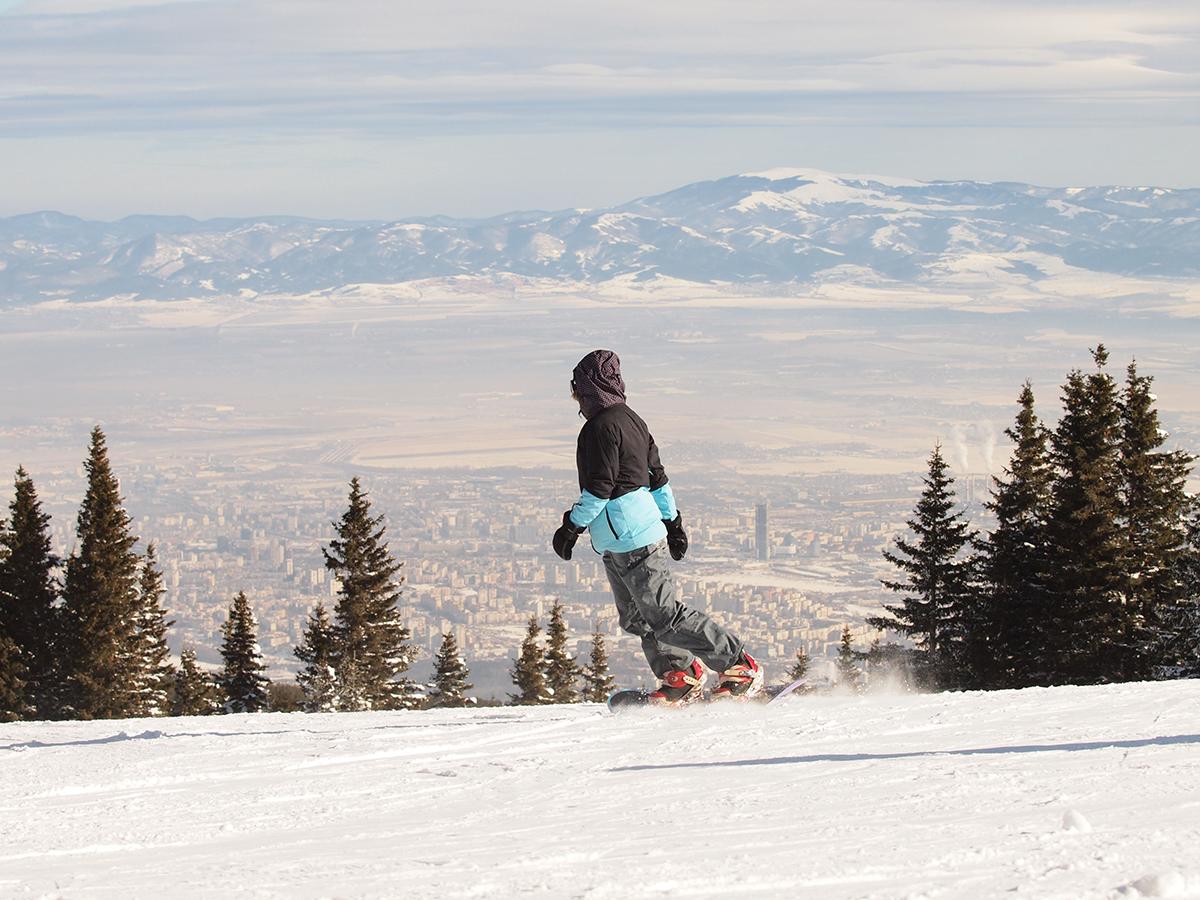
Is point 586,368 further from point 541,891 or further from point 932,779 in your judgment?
point 541,891

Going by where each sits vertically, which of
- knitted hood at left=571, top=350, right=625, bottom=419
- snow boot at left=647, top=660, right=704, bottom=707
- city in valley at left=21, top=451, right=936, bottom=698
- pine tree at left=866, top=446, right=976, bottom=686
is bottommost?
city in valley at left=21, top=451, right=936, bottom=698

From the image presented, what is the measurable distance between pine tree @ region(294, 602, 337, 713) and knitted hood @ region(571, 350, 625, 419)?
20.9 meters

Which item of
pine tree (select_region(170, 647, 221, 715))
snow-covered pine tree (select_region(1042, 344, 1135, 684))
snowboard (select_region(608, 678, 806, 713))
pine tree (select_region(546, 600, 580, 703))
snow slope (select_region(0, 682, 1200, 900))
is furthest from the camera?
pine tree (select_region(546, 600, 580, 703))

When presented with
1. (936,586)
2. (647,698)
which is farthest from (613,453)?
(936,586)

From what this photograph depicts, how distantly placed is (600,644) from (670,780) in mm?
43722

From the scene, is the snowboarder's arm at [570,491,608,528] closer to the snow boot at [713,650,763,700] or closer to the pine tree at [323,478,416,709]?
the snow boot at [713,650,763,700]

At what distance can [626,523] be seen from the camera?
26.8ft

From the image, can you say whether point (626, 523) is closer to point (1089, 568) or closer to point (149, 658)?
point (1089, 568)

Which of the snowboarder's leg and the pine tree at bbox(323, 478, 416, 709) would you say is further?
the pine tree at bbox(323, 478, 416, 709)

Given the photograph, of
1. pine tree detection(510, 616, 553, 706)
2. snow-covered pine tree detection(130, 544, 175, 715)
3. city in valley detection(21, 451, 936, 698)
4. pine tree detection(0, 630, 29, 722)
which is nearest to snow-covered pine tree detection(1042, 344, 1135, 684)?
snow-covered pine tree detection(130, 544, 175, 715)

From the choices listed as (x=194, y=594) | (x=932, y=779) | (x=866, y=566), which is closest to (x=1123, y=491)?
(x=932, y=779)

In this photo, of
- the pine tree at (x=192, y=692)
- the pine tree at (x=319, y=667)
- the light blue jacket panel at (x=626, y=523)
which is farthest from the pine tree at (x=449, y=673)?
the light blue jacket panel at (x=626, y=523)

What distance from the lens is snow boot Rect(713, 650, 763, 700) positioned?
29.1 feet

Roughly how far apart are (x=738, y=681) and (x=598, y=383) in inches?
89.3
